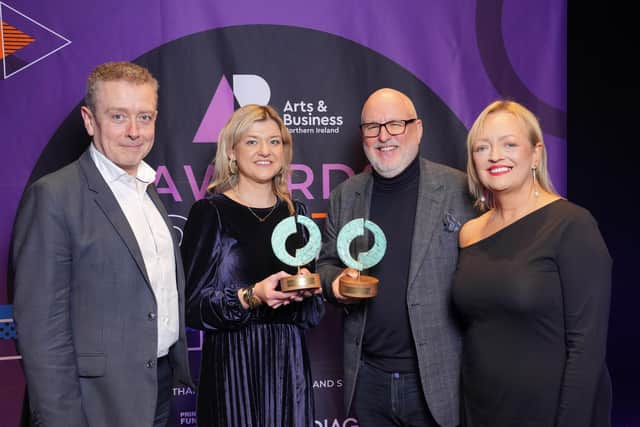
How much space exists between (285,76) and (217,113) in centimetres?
46

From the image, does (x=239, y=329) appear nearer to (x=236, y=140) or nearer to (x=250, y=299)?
(x=250, y=299)

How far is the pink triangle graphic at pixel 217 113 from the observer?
3.24 meters

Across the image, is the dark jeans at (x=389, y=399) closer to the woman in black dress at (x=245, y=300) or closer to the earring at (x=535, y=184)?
the woman in black dress at (x=245, y=300)

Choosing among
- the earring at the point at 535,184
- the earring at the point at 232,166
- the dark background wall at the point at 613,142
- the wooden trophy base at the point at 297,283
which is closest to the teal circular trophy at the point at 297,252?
the wooden trophy base at the point at 297,283

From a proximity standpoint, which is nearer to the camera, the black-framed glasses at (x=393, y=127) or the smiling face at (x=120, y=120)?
the smiling face at (x=120, y=120)

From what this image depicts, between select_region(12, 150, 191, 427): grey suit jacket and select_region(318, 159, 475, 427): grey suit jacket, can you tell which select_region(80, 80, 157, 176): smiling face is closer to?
select_region(12, 150, 191, 427): grey suit jacket

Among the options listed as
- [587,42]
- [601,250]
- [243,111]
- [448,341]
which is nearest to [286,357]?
[448,341]

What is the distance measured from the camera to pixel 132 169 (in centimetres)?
201

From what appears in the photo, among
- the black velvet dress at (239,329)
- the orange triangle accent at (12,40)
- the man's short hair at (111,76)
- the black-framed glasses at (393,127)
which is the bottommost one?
the black velvet dress at (239,329)

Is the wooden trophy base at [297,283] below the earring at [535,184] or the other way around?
below

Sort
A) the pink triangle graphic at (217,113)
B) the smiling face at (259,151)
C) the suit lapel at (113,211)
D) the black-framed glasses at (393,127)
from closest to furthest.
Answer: the suit lapel at (113,211), the smiling face at (259,151), the black-framed glasses at (393,127), the pink triangle graphic at (217,113)

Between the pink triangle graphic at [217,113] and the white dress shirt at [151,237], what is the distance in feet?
3.98

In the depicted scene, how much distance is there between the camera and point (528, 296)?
1.76 metres

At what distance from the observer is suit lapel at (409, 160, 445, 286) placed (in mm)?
2191
